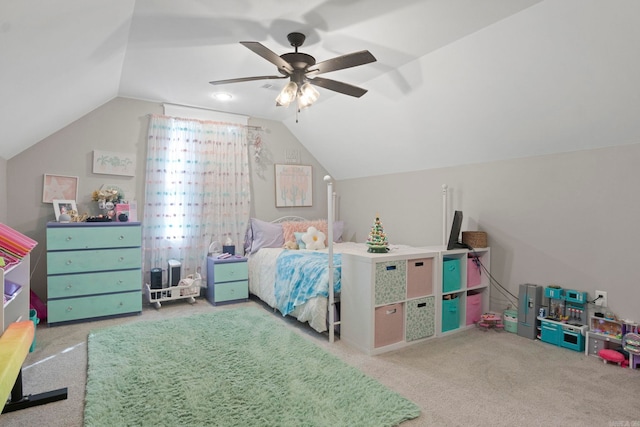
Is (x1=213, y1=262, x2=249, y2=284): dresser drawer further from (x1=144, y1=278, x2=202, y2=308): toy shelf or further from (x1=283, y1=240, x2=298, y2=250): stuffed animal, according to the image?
(x1=283, y1=240, x2=298, y2=250): stuffed animal

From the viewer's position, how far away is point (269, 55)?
237cm

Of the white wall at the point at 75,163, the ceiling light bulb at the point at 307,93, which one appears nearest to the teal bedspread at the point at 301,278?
the ceiling light bulb at the point at 307,93

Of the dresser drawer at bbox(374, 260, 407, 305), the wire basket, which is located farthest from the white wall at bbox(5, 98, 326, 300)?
the wire basket

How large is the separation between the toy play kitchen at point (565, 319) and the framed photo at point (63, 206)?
15.4 feet

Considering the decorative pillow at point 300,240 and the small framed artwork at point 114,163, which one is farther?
the decorative pillow at point 300,240

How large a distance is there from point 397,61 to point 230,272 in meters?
2.97

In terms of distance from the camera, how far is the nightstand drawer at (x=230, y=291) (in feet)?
13.8

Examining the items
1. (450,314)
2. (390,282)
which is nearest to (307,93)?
(390,282)

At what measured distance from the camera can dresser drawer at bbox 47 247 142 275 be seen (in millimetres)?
3377

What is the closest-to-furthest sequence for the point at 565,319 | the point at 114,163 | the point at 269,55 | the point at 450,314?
the point at 269,55
the point at 565,319
the point at 450,314
the point at 114,163

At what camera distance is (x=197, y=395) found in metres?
2.10

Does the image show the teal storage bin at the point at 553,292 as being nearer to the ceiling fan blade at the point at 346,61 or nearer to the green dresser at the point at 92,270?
the ceiling fan blade at the point at 346,61

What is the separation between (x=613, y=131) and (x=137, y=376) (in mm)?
3815

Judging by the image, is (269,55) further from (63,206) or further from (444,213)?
(63,206)
